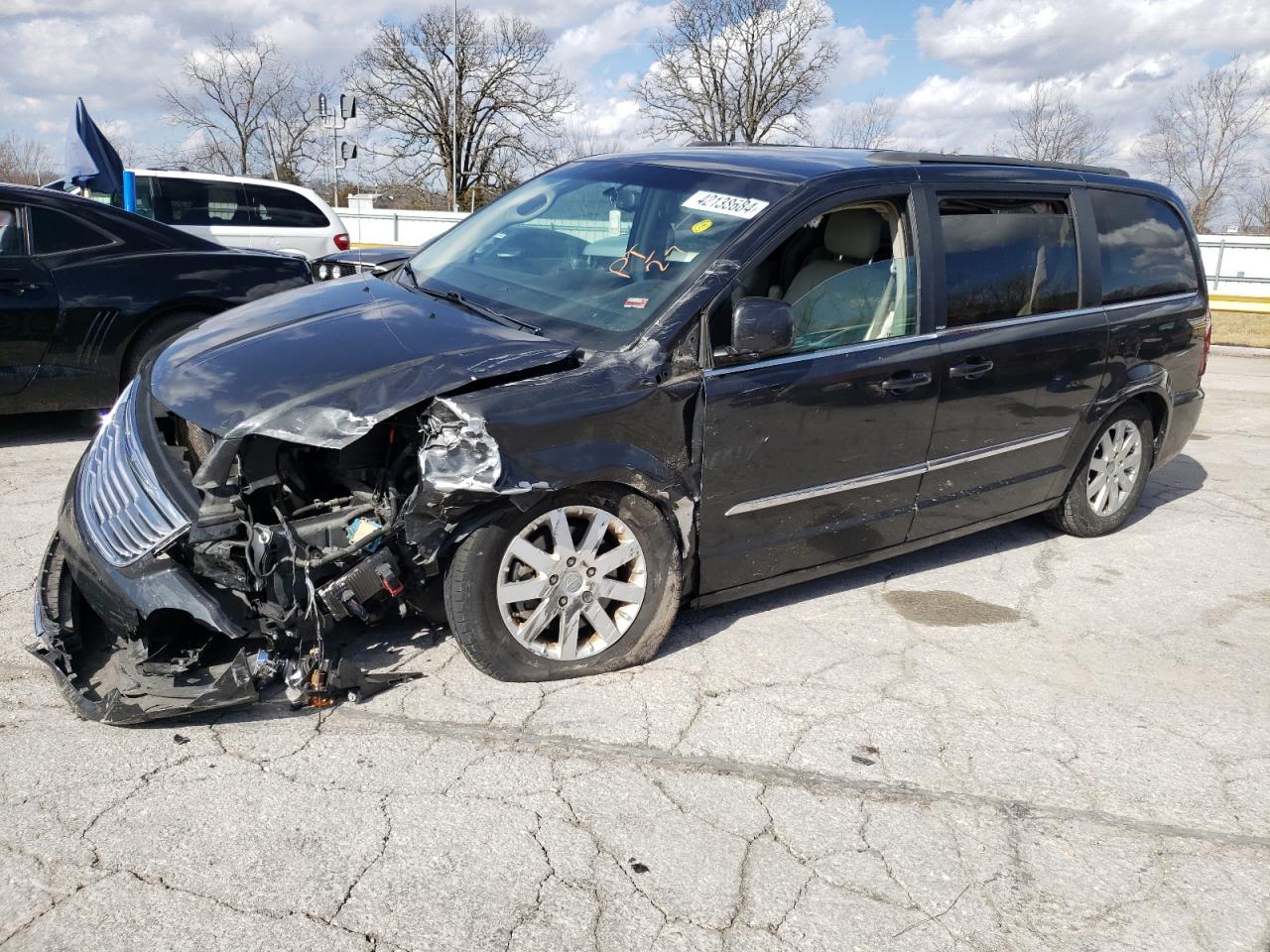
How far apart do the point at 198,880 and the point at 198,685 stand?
2.51 ft

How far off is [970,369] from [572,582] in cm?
201

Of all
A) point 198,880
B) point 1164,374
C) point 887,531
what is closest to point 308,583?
point 198,880

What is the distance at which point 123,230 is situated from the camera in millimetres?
6578

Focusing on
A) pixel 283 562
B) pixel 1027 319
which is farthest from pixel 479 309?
pixel 1027 319

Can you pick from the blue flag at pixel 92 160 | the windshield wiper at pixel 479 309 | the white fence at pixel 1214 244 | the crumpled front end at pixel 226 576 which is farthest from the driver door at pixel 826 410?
the white fence at pixel 1214 244

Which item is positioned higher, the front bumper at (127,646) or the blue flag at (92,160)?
the blue flag at (92,160)

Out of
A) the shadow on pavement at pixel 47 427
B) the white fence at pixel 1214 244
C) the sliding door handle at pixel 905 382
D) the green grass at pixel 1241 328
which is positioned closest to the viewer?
the sliding door handle at pixel 905 382

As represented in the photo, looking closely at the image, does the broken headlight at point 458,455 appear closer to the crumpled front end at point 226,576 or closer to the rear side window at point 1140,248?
the crumpled front end at point 226,576

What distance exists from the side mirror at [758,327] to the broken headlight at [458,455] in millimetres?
929

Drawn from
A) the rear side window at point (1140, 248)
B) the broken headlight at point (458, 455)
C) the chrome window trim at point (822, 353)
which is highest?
the rear side window at point (1140, 248)

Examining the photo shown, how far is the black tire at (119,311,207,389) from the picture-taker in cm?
651

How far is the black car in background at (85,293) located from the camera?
6172 mm

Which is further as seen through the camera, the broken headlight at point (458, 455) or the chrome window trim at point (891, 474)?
the chrome window trim at point (891, 474)

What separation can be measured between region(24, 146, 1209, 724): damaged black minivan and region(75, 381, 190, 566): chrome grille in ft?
0.04
